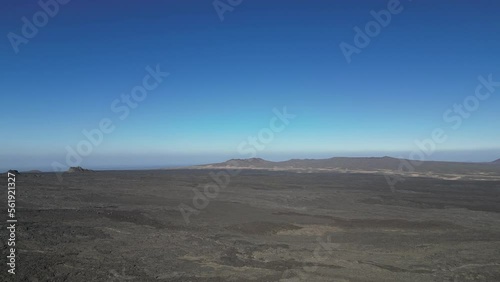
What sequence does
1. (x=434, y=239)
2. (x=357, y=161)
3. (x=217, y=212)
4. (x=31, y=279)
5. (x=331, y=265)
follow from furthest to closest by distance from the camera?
(x=357, y=161) → (x=217, y=212) → (x=434, y=239) → (x=331, y=265) → (x=31, y=279)

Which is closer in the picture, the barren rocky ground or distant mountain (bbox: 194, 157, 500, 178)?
the barren rocky ground

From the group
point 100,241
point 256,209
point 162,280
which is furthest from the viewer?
point 256,209

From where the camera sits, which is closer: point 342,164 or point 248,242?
point 248,242

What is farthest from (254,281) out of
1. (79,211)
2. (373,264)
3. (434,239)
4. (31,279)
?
A: (79,211)

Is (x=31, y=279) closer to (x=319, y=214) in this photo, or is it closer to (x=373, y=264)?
(x=373, y=264)

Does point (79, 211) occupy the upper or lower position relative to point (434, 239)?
upper

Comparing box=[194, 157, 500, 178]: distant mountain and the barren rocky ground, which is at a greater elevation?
box=[194, 157, 500, 178]: distant mountain

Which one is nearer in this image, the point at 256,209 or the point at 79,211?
the point at 79,211

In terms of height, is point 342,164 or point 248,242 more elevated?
point 342,164
